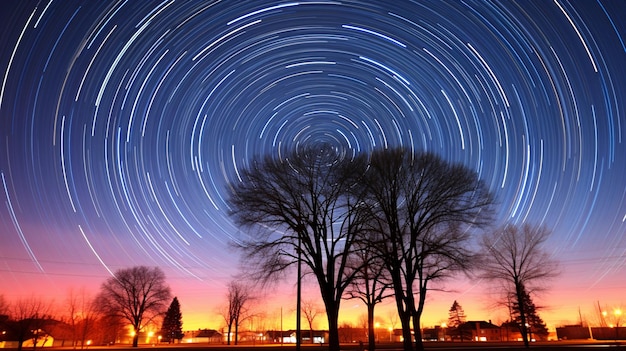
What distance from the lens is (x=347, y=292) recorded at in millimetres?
31734

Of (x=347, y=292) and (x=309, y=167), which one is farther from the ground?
(x=309, y=167)

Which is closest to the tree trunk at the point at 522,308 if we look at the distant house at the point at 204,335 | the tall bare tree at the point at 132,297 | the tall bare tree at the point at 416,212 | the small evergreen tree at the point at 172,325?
the tall bare tree at the point at 416,212

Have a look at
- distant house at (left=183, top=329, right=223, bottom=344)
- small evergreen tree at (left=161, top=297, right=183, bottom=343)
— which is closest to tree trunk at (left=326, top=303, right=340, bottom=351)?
small evergreen tree at (left=161, top=297, right=183, bottom=343)

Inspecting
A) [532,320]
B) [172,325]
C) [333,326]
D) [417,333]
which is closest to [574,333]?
[532,320]

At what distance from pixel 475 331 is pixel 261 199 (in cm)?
11863

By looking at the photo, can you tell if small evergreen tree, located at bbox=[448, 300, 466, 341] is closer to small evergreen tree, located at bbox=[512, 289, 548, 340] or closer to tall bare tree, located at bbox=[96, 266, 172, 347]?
small evergreen tree, located at bbox=[512, 289, 548, 340]

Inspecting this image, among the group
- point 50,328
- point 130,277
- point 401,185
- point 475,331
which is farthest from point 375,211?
point 475,331

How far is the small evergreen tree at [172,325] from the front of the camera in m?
109

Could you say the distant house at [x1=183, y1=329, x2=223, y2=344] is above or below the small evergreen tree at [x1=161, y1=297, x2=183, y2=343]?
below

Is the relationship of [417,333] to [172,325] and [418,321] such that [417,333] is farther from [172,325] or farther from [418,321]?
[172,325]

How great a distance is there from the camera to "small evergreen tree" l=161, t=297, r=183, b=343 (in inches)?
4274

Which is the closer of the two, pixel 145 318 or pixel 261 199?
pixel 261 199

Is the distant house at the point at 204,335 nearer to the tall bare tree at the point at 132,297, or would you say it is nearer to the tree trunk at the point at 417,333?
the tall bare tree at the point at 132,297

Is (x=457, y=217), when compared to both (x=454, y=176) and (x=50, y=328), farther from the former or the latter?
(x=50, y=328)
